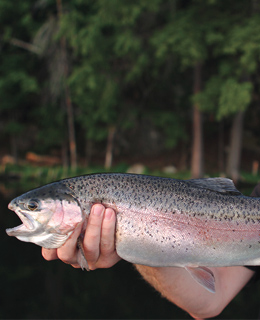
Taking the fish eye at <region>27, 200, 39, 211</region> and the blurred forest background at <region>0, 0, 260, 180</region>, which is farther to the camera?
the blurred forest background at <region>0, 0, 260, 180</region>

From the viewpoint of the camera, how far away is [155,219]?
2.29 m

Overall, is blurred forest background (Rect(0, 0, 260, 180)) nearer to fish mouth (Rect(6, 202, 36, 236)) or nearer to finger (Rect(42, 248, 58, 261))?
finger (Rect(42, 248, 58, 261))

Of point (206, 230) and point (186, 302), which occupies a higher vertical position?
point (206, 230)

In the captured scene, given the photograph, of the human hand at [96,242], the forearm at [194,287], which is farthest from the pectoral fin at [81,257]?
the forearm at [194,287]

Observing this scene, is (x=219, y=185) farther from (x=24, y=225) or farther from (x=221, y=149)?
(x=221, y=149)

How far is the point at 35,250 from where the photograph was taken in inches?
480

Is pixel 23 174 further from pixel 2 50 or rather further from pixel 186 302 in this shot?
pixel 186 302

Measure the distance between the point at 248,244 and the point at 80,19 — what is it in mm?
17709

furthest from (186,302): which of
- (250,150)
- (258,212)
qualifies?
(250,150)

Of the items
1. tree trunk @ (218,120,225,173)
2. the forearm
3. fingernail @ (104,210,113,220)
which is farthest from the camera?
tree trunk @ (218,120,225,173)

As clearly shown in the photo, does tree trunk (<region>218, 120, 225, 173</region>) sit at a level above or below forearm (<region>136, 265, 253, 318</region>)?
below

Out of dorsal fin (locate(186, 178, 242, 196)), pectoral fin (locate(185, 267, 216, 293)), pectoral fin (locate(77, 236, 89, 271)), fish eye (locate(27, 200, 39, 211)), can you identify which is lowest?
pectoral fin (locate(185, 267, 216, 293))

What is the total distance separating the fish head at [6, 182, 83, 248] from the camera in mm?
2244

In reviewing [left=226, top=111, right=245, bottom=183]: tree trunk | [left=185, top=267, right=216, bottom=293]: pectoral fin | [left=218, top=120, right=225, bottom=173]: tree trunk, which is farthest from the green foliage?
[left=185, top=267, right=216, bottom=293]: pectoral fin
